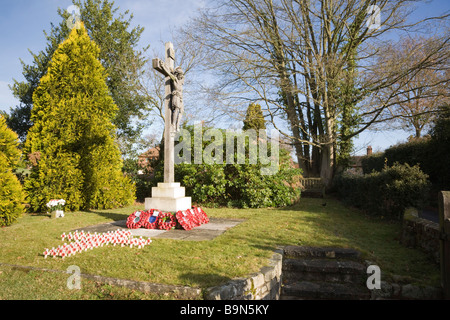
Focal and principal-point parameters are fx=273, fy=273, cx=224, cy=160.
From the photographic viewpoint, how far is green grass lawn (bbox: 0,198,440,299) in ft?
10.4

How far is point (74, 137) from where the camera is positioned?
945cm

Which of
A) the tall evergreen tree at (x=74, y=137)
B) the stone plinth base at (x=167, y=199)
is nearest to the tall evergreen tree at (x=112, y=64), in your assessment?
the tall evergreen tree at (x=74, y=137)

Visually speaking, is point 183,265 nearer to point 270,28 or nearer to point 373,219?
point 373,219

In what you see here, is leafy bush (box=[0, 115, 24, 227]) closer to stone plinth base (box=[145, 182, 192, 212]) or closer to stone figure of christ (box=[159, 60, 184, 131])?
stone plinth base (box=[145, 182, 192, 212])

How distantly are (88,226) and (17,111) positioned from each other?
54.4ft

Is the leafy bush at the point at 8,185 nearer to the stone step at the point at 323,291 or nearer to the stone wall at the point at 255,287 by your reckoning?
the stone wall at the point at 255,287

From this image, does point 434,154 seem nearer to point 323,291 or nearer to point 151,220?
point 323,291

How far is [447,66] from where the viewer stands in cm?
1060

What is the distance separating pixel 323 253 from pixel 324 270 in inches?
17.0

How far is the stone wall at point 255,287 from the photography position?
112 inches

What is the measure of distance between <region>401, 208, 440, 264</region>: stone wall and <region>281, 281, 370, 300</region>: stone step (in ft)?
5.11

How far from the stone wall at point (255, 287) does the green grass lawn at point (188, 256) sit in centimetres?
15

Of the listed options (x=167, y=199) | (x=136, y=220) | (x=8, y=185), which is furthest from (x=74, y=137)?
(x=167, y=199)

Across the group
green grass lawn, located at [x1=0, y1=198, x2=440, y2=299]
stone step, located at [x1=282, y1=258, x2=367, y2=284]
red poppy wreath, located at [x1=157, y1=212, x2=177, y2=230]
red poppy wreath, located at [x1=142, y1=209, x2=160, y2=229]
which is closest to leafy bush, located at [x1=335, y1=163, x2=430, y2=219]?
green grass lawn, located at [x1=0, y1=198, x2=440, y2=299]
